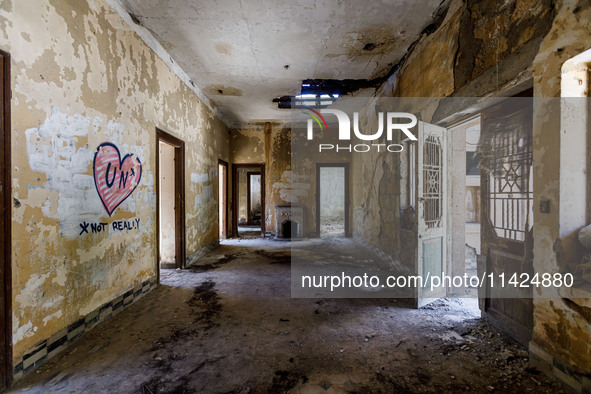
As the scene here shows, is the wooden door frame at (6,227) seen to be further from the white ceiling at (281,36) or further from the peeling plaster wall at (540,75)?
the peeling plaster wall at (540,75)

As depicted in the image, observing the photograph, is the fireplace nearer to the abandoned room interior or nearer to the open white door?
the abandoned room interior

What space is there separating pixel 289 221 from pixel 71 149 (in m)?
5.56

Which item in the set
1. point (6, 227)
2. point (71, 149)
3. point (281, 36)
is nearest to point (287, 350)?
point (6, 227)

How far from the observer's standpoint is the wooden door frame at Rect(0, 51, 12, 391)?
1634 millimetres

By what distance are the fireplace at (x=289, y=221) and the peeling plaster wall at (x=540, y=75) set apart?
4.99 metres

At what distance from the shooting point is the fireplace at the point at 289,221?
23.9 ft

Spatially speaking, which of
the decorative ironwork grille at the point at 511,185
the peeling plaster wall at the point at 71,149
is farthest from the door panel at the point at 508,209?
the peeling plaster wall at the point at 71,149

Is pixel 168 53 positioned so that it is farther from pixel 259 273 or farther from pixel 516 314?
pixel 516 314

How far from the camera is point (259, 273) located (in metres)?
4.13

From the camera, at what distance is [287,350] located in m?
2.07

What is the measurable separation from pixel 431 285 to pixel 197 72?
4453mm

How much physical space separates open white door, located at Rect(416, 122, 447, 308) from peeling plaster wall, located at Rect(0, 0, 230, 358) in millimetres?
3087

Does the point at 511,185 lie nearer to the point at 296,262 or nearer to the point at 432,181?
the point at 432,181

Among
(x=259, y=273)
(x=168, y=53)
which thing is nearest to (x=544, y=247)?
(x=259, y=273)
